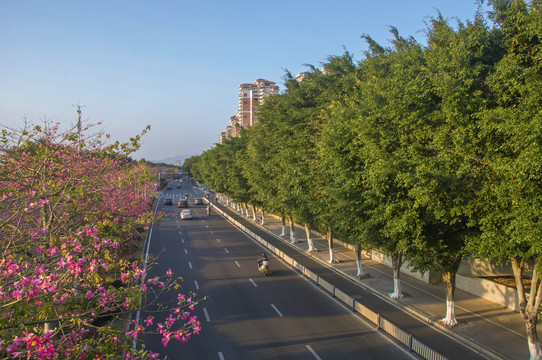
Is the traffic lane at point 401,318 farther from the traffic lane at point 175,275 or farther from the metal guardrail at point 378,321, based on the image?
the traffic lane at point 175,275

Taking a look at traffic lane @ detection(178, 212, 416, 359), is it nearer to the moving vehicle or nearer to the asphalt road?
the asphalt road

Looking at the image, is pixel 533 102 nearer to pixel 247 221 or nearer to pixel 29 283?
pixel 29 283

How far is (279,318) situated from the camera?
50.5ft

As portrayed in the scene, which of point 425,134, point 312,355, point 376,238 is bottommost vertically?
point 312,355

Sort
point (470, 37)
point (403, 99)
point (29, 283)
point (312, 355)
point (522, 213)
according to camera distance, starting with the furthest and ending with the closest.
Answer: point (403, 99), point (470, 37), point (312, 355), point (522, 213), point (29, 283)

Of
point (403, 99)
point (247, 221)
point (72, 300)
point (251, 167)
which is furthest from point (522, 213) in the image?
point (247, 221)

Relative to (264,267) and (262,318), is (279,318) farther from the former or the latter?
(264,267)

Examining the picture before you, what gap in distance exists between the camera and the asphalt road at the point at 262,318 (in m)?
12.5

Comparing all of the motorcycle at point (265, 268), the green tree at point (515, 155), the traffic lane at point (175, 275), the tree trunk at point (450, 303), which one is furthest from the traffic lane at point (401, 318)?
the traffic lane at point (175, 275)

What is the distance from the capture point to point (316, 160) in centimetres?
2073

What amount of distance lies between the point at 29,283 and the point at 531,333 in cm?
1340

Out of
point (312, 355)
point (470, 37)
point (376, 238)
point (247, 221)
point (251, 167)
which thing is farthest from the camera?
point (247, 221)

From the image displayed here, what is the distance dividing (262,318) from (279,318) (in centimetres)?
71

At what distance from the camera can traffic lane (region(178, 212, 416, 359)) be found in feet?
41.5
